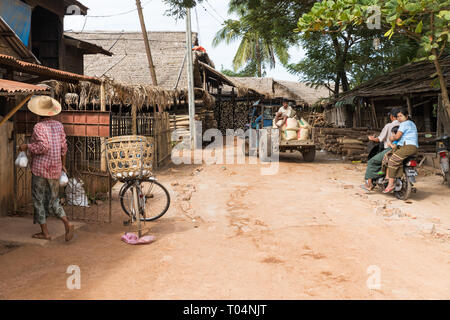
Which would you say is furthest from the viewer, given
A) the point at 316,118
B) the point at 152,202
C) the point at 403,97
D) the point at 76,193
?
the point at 316,118

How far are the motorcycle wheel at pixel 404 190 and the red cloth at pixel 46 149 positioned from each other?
581cm

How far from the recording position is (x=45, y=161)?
183 inches

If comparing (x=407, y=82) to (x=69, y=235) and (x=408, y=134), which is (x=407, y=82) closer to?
(x=408, y=134)

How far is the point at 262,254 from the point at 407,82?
38.5ft

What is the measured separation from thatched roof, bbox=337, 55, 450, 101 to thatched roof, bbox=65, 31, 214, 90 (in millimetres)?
7608

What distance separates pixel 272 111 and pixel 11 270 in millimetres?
10735

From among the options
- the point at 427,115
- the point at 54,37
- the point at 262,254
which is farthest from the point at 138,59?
the point at 262,254

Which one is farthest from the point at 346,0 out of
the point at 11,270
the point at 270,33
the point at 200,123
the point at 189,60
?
→ the point at 200,123

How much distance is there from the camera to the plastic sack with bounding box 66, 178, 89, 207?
634 centimetres

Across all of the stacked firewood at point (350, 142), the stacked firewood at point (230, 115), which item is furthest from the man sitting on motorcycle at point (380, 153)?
the stacked firewood at point (230, 115)

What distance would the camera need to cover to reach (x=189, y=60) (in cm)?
1343

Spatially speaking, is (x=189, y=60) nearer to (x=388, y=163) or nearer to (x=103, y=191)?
(x=103, y=191)

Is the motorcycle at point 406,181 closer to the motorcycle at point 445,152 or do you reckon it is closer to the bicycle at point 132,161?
the motorcycle at point 445,152

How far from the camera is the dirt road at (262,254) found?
3.30m
